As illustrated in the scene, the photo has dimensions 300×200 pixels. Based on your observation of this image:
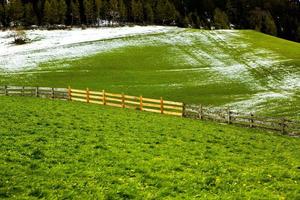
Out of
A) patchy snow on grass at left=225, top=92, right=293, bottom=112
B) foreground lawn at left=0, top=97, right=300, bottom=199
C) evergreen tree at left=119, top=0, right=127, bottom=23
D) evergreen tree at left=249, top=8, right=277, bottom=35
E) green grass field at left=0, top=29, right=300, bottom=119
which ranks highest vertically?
evergreen tree at left=119, top=0, right=127, bottom=23

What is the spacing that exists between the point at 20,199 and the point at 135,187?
3938mm

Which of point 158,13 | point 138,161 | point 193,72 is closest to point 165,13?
point 158,13

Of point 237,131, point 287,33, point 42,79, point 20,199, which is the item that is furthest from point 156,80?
point 287,33

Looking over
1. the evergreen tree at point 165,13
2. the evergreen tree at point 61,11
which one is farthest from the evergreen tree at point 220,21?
the evergreen tree at point 61,11

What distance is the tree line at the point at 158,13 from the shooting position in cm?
13125

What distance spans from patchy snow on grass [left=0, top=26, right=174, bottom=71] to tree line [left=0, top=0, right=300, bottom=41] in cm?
2060

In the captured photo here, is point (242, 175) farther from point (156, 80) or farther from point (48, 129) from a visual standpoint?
point (156, 80)

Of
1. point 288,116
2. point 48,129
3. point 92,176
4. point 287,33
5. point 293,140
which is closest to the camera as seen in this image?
point 92,176

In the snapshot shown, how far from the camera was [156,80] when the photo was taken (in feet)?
204

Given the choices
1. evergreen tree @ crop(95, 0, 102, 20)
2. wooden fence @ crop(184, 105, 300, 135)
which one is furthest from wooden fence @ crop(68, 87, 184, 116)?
evergreen tree @ crop(95, 0, 102, 20)

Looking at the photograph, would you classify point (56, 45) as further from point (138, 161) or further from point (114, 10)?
point (138, 161)

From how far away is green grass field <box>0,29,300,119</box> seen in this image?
51.0m

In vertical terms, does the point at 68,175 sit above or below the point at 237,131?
above

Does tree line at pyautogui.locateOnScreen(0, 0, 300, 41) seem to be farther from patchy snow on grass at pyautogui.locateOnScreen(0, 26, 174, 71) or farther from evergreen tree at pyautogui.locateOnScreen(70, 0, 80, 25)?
patchy snow on grass at pyautogui.locateOnScreen(0, 26, 174, 71)
